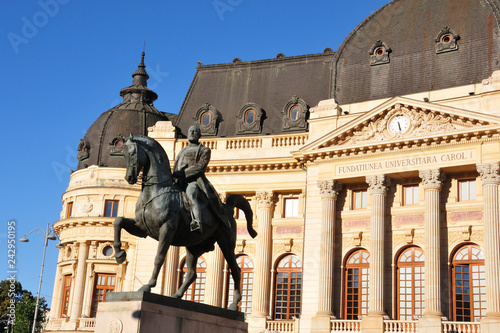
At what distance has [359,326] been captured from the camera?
37562 millimetres

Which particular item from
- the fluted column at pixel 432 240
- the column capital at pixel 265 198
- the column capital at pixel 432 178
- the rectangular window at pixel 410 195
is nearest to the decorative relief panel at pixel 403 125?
the column capital at pixel 432 178

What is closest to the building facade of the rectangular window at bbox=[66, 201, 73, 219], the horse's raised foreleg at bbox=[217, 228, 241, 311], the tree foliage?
the rectangular window at bbox=[66, 201, 73, 219]

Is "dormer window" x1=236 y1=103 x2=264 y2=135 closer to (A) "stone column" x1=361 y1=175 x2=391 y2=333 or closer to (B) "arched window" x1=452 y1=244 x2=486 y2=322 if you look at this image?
(A) "stone column" x1=361 y1=175 x2=391 y2=333

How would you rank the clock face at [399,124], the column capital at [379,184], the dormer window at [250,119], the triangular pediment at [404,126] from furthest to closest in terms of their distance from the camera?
1. the dormer window at [250,119]
2. the column capital at [379,184]
3. the clock face at [399,124]
4. the triangular pediment at [404,126]

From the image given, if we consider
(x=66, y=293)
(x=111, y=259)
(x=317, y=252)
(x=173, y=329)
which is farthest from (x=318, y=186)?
(x=173, y=329)

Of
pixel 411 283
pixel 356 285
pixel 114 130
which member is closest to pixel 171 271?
pixel 356 285

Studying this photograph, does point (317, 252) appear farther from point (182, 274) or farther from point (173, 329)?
point (173, 329)

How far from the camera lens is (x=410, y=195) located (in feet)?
130

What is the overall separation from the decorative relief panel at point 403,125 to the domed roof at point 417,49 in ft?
9.68

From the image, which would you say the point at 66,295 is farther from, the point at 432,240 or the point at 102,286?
the point at 432,240

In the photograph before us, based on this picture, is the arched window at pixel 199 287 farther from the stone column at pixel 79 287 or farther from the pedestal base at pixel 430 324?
the pedestal base at pixel 430 324

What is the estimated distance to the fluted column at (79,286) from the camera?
49156 millimetres

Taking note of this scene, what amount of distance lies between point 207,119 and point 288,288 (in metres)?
12.3

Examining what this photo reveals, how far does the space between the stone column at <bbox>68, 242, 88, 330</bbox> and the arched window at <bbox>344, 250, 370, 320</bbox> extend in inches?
740
